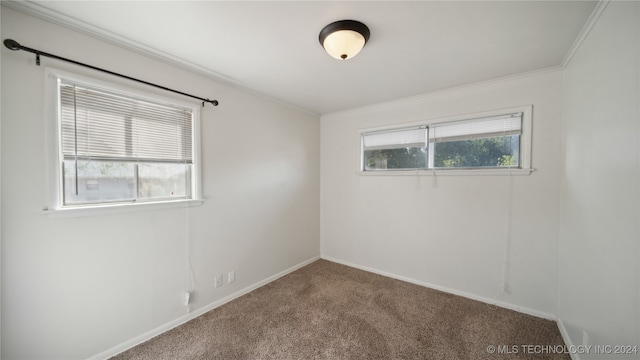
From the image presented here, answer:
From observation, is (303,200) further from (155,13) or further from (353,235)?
(155,13)

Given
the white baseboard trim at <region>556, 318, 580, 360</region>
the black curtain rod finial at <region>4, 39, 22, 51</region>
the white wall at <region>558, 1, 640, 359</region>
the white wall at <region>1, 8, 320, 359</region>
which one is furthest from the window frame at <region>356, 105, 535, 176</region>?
the black curtain rod finial at <region>4, 39, 22, 51</region>

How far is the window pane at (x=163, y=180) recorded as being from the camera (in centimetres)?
198

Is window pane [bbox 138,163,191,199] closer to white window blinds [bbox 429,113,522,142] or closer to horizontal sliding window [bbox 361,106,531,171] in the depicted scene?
horizontal sliding window [bbox 361,106,531,171]

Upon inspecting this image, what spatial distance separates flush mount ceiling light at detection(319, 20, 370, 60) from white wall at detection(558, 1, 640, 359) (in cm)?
137

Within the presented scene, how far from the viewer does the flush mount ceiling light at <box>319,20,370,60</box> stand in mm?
1540

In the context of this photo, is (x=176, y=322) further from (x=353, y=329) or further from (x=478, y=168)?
(x=478, y=168)

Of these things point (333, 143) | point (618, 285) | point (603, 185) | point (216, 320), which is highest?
point (333, 143)

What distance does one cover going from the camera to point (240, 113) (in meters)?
2.69

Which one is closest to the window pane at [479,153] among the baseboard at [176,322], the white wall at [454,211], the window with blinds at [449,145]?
the window with blinds at [449,145]

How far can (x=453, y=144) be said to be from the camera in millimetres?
2787

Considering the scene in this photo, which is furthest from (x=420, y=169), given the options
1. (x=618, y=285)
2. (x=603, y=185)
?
(x=618, y=285)

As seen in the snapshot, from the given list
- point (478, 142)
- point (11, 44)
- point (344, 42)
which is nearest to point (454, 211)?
point (478, 142)

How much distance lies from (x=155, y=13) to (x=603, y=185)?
3049 millimetres

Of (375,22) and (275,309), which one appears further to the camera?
(275,309)
